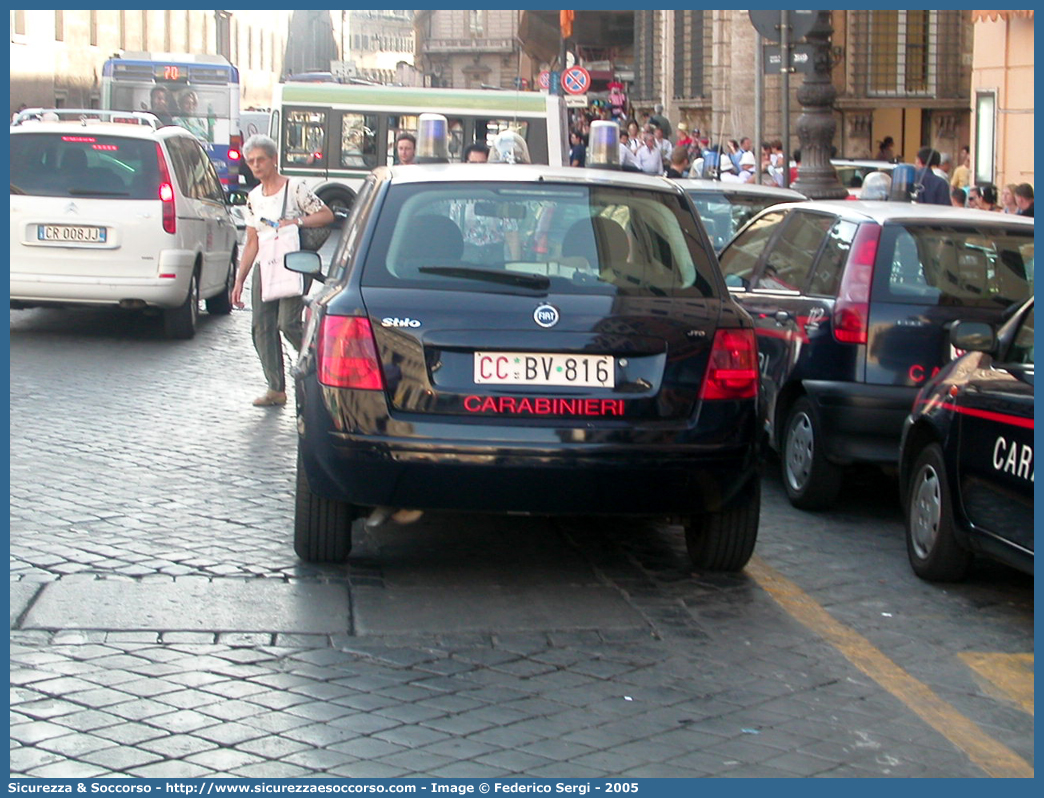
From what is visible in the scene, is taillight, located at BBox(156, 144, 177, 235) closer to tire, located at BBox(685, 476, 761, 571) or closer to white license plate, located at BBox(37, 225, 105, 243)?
white license plate, located at BBox(37, 225, 105, 243)

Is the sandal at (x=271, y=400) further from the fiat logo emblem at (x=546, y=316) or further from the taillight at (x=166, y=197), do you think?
the fiat logo emblem at (x=546, y=316)

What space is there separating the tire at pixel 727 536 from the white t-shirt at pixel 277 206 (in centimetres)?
493

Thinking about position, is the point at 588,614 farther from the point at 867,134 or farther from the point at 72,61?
the point at 72,61

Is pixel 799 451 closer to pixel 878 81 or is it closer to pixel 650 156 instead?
pixel 650 156

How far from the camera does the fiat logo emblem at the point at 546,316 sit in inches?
234

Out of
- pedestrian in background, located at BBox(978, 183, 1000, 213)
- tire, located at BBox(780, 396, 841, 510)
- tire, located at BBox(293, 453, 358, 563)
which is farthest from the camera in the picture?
pedestrian in background, located at BBox(978, 183, 1000, 213)

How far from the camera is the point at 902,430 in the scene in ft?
24.6

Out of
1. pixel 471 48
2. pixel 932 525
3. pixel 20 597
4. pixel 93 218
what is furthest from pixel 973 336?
pixel 471 48

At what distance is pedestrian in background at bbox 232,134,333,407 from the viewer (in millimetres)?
10672

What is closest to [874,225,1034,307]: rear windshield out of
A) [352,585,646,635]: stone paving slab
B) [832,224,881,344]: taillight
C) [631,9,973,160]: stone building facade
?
[832,224,881,344]: taillight

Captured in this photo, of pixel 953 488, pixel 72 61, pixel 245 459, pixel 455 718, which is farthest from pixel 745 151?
pixel 72 61

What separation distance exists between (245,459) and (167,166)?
551cm

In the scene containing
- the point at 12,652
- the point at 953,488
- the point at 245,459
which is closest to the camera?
the point at 12,652

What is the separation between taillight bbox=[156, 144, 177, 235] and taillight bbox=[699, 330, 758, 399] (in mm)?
8398
